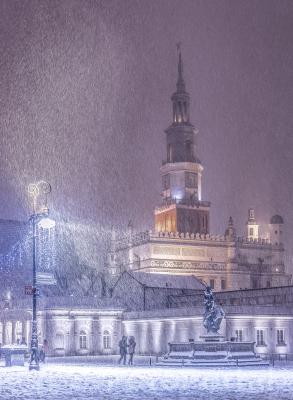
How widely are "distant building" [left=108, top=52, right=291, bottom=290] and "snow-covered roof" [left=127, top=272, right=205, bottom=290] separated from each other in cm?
1748

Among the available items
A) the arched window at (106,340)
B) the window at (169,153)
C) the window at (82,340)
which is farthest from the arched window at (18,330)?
the window at (169,153)

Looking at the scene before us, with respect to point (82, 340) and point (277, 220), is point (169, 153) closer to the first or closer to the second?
point (277, 220)

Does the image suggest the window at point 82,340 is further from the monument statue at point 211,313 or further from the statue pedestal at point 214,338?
the statue pedestal at point 214,338

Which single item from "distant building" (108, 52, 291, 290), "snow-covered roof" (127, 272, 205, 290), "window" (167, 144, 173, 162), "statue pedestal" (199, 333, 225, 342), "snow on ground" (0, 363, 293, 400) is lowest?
"snow on ground" (0, 363, 293, 400)

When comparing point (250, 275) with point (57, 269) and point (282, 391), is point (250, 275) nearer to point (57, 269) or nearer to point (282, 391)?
point (57, 269)

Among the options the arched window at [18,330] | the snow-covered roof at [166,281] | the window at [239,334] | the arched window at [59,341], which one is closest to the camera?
the window at [239,334]

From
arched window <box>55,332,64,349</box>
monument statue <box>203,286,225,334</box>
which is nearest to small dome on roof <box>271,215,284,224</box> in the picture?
arched window <box>55,332,64,349</box>

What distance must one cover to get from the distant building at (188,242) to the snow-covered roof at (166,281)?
57.4 feet

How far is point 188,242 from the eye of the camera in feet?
331

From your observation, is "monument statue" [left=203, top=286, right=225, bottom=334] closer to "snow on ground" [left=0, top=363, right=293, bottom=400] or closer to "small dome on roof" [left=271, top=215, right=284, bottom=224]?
"snow on ground" [left=0, top=363, right=293, bottom=400]

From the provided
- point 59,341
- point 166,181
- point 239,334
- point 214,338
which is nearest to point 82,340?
point 59,341

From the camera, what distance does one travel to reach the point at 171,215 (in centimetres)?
10506

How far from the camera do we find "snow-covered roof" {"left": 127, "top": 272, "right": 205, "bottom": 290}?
244ft

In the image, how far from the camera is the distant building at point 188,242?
3930 inches
